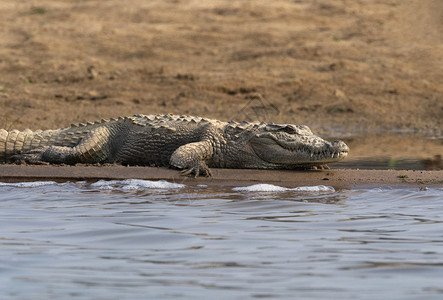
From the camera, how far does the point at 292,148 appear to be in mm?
7668

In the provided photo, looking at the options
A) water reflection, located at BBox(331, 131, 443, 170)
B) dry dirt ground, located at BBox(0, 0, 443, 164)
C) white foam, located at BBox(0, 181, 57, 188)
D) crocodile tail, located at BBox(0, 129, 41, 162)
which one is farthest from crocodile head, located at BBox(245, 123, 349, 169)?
dry dirt ground, located at BBox(0, 0, 443, 164)

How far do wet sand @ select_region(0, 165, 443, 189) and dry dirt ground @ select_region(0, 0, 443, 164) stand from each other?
432cm

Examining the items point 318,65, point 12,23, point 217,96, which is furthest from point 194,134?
point 12,23

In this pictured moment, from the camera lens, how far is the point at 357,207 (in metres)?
6.38

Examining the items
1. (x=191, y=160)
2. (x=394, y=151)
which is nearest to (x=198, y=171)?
(x=191, y=160)

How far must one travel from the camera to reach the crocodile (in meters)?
7.69

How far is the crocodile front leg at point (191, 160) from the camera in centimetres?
739

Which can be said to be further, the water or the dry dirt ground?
the dry dirt ground

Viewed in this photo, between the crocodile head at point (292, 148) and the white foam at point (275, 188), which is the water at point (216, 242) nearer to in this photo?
the white foam at point (275, 188)

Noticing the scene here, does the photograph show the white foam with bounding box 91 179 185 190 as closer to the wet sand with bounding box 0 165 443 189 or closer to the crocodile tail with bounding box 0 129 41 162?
the wet sand with bounding box 0 165 443 189

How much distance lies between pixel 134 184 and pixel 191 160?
62 cm

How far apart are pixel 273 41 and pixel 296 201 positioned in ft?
35.9

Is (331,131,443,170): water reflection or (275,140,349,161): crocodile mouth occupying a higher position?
(275,140,349,161): crocodile mouth

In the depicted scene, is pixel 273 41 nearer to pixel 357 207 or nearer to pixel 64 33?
pixel 64 33
